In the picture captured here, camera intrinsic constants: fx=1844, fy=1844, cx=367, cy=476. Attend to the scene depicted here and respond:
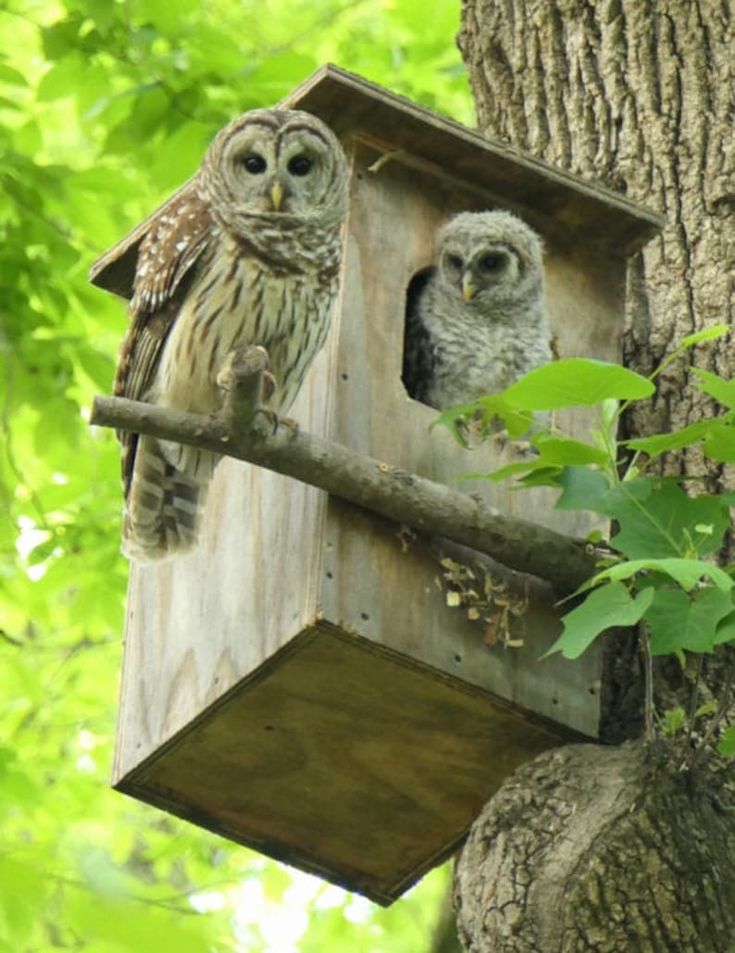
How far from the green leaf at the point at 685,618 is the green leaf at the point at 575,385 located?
39cm

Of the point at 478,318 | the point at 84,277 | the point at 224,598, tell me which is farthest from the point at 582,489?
the point at 84,277

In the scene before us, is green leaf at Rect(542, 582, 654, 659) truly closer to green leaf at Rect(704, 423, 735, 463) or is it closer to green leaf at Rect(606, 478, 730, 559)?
green leaf at Rect(606, 478, 730, 559)

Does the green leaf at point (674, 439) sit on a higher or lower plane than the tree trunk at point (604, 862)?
higher

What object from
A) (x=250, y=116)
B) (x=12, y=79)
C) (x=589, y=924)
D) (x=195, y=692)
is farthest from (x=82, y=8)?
(x=589, y=924)

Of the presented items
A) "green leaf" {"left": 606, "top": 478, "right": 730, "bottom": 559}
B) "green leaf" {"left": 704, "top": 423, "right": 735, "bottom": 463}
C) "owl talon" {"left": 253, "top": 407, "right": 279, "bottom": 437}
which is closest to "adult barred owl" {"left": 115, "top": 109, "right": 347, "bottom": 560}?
"owl talon" {"left": 253, "top": 407, "right": 279, "bottom": 437}

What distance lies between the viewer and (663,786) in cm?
387

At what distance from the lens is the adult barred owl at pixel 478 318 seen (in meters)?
4.82

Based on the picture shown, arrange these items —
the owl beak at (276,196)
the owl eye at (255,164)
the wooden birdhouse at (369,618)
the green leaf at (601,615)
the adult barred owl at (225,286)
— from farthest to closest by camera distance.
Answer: the owl eye at (255,164) < the owl beak at (276,196) < the adult barred owl at (225,286) < the wooden birdhouse at (369,618) < the green leaf at (601,615)

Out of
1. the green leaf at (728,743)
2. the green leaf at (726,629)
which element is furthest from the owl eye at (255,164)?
the green leaf at (728,743)

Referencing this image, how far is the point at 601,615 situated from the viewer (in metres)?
3.46

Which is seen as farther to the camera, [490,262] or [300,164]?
[490,262]

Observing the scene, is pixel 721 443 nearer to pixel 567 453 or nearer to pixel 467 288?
pixel 567 453

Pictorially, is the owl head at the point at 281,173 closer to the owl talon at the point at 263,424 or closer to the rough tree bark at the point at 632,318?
the owl talon at the point at 263,424

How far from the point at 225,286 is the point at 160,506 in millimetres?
599
